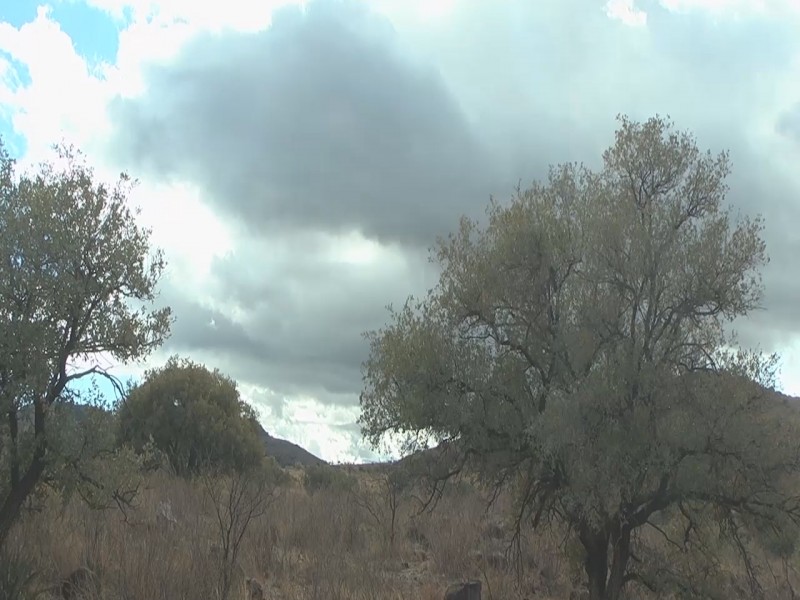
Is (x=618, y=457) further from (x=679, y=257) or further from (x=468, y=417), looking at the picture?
(x=679, y=257)

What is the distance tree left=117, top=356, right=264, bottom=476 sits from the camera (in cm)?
2753

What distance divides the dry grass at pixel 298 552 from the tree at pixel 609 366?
2.42 metres

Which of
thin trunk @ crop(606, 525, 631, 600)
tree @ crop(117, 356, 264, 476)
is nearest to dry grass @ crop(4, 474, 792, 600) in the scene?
thin trunk @ crop(606, 525, 631, 600)

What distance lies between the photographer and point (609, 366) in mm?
12133

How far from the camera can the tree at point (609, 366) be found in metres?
11.8

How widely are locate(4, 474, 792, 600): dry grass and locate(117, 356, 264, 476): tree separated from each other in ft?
21.7

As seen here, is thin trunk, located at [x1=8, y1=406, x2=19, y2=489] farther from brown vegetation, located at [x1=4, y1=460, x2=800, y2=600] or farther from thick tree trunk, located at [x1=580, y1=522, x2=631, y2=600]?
thick tree trunk, located at [x1=580, y1=522, x2=631, y2=600]

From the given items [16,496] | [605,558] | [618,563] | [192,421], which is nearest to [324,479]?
[192,421]

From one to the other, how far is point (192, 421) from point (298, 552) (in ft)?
44.4

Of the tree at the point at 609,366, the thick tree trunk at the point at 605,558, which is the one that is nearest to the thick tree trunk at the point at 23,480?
the tree at the point at 609,366

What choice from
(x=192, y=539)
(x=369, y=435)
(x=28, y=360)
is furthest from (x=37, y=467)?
(x=369, y=435)

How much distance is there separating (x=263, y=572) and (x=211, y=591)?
→ 3452mm

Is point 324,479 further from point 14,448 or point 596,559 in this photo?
point 14,448

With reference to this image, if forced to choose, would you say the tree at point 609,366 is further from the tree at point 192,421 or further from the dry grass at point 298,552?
the tree at point 192,421
